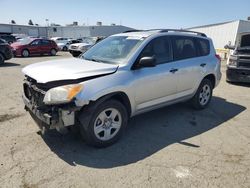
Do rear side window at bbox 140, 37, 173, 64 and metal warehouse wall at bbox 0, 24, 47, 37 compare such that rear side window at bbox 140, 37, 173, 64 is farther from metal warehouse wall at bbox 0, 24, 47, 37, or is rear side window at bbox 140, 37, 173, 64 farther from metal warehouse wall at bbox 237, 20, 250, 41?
metal warehouse wall at bbox 0, 24, 47, 37

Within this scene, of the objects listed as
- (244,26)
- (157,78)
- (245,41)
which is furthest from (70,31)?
(157,78)

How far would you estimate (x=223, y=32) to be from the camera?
23797mm

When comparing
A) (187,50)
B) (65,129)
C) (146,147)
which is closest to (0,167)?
(65,129)

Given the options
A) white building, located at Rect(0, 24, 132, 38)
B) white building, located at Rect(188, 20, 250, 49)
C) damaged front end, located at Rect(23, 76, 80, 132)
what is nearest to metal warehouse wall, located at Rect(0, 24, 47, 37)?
white building, located at Rect(0, 24, 132, 38)

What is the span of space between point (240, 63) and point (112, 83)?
6.86 m

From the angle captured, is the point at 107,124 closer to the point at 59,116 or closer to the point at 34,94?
the point at 59,116

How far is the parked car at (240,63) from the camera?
895cm

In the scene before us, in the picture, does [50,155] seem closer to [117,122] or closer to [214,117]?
[117,122]

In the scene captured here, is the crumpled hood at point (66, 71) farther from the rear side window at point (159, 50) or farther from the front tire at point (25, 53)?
the front tire at point (25, 53)

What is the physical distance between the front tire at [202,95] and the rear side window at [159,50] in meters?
1.42

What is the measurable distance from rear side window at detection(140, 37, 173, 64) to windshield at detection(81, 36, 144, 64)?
0.68ft

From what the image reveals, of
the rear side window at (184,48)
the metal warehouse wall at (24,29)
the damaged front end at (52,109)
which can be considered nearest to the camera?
the damaged front end at (52,109)

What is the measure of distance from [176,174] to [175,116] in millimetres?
2444

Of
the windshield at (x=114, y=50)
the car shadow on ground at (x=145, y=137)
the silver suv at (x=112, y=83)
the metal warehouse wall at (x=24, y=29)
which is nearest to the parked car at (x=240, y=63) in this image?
the car shadow on ground at (x=145, y=137)
